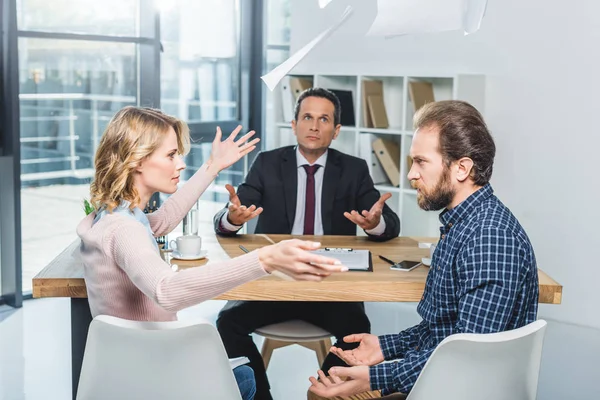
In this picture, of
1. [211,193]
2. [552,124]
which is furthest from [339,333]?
[211,193]

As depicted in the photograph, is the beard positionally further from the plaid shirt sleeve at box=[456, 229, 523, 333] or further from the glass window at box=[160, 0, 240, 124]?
the glass window at box=[160, 0, 240, 124]

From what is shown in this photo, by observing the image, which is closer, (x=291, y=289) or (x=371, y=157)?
(x=291, y=289)

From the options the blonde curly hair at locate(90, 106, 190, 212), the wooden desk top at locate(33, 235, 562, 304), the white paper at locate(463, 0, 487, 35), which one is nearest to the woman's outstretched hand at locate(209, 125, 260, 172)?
the wooden desk top at locate(33, 235, 562, 304)

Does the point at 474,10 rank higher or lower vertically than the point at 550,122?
higher

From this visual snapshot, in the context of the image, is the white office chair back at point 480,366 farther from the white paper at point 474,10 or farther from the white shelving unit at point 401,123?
the white shelving unit at point 401,123

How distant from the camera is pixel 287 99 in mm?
5227

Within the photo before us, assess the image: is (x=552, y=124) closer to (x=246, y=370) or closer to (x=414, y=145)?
(x=414, y=145)

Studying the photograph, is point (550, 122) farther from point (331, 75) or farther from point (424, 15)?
point (424, 15)

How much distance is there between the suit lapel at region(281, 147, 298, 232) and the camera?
3.33m

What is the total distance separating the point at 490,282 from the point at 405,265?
0.68 meters

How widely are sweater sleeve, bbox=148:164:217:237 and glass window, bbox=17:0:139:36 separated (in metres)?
2.50

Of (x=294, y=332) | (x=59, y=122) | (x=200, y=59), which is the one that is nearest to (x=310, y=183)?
(x=294, y=332)

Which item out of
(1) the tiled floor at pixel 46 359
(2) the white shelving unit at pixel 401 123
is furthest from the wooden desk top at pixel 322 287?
(2) the white shelving unit at pixel 401 123

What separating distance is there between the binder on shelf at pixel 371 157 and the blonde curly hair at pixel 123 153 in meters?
2.92
